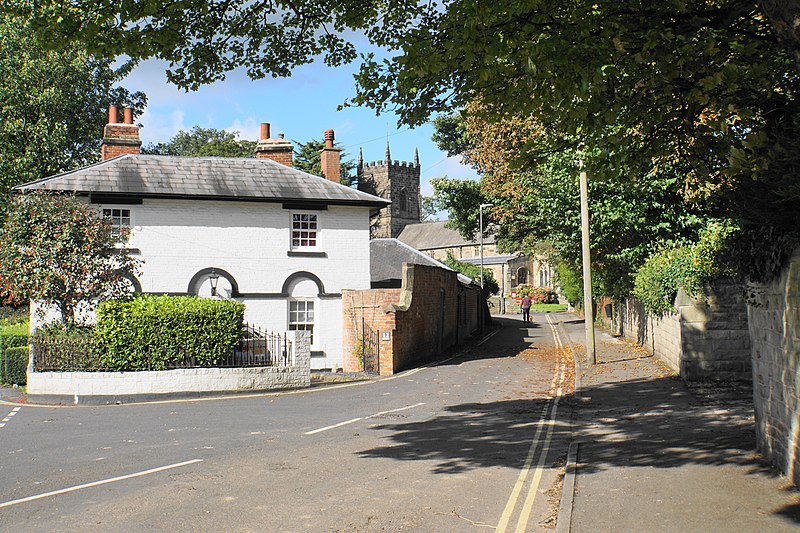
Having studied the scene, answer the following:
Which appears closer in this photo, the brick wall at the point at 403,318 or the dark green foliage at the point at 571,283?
the brick wall at the point at 403,318

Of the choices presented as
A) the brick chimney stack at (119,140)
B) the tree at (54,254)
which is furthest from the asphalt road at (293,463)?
the brick chimney stack at (119,140)

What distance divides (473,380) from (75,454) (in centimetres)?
1124

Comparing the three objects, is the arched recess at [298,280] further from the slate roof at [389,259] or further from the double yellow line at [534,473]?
the double yellow line at [534,473]

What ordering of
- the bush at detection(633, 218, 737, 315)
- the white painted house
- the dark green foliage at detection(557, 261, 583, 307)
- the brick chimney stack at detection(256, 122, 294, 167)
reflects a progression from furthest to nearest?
the dark green foliage at detection(557, 261, 583, 307), the brick chimney stack at detection(256, 122, 294, 167), the white painted house, the bush at detection(633, 218, 737, 315)

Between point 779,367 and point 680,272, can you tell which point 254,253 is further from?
point 779,367

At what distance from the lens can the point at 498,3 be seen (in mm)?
8242

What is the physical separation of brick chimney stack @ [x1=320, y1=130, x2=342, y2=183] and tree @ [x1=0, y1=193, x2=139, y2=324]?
11286 mm

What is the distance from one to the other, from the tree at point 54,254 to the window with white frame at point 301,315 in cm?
692

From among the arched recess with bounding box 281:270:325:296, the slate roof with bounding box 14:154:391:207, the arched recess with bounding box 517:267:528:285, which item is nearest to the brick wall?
the arched recess with bounding box 281:270:325:296

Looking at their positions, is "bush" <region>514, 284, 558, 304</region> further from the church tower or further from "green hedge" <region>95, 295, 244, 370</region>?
"green hedge" <region>95, 295, 244, 370</region>

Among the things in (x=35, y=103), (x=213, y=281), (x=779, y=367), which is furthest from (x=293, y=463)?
(x=35, y=103)

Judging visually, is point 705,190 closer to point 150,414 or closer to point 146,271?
point 150,414

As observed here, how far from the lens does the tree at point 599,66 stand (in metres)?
7.96

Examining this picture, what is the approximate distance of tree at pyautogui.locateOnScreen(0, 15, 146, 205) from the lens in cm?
3572
